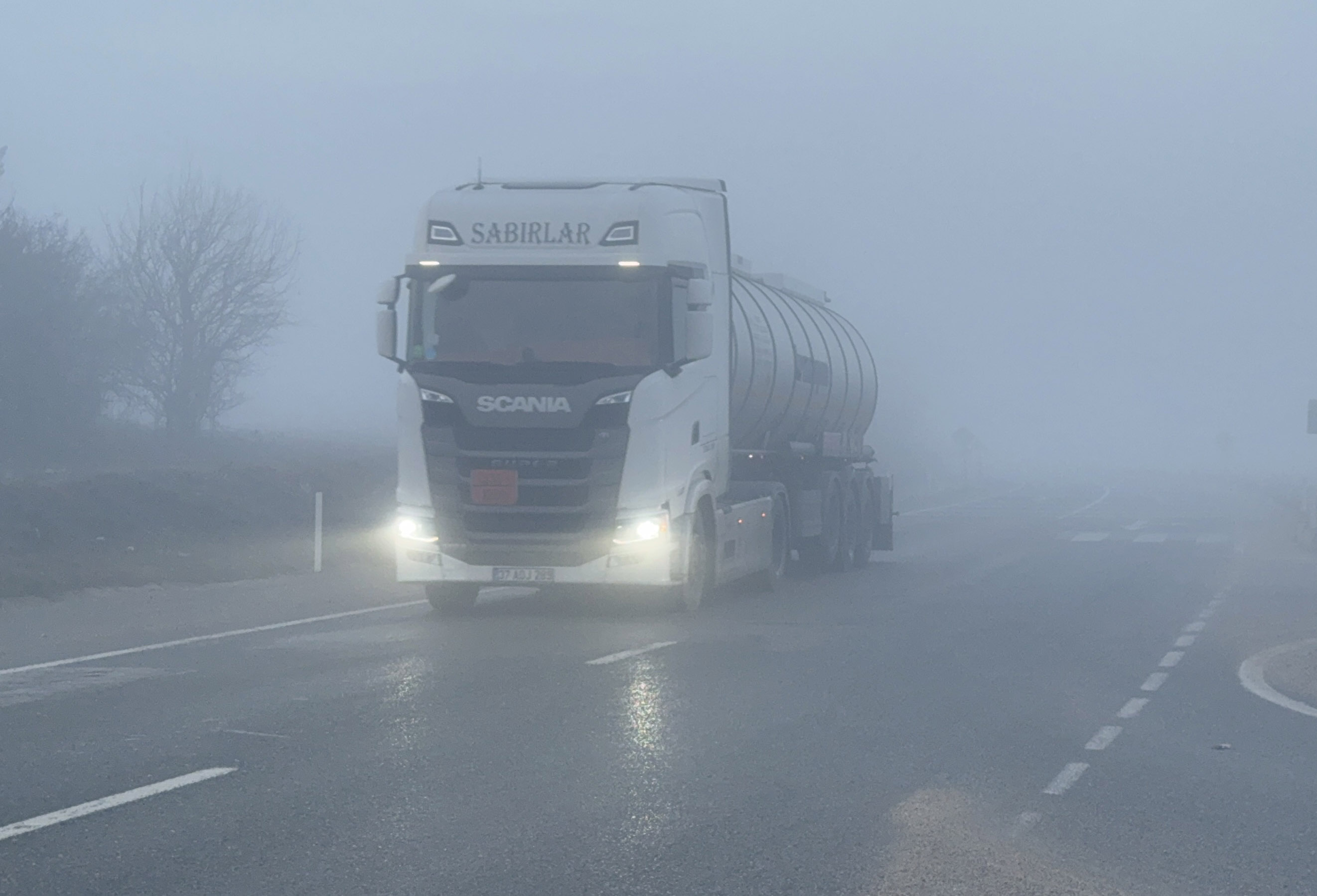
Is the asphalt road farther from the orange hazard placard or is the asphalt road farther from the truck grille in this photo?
the orange hazard placard

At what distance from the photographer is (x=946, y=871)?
6.27 metres

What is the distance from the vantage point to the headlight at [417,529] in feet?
50.2

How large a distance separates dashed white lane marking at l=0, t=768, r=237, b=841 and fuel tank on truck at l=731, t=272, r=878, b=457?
10.8 m

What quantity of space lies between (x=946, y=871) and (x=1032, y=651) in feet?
26.9

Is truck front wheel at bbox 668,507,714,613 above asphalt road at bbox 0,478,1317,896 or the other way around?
above

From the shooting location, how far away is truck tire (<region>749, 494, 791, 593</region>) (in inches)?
783

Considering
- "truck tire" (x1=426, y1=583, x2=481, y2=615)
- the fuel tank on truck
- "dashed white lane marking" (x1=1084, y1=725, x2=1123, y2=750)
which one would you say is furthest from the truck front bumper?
"dashed white lane marking" (x1=1084, y1=725, x2=1123, y2=750)

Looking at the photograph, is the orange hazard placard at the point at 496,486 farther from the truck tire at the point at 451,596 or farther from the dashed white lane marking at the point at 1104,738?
the dashed white lane marking at the point at 1104,738

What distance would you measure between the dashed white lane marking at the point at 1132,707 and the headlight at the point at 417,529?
6.71 m

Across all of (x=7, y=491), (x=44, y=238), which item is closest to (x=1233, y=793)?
(x=7, y=491)

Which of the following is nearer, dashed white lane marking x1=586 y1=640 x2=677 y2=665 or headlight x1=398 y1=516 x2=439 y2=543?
dashed white lane marking x1=586 y1=640 x2=677 y2=665

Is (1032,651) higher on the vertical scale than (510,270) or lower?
lower

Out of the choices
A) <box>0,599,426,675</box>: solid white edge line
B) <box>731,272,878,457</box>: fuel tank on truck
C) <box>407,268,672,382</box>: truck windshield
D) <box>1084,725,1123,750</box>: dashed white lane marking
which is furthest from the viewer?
<box>731,272,878,457</box>: fuel tank on truck

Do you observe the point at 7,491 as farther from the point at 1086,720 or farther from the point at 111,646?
the point at 1086,720
